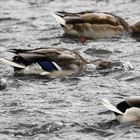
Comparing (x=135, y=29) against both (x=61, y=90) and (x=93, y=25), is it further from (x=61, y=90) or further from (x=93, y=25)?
(x=61, y=90)

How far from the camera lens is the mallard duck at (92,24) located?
47.8ft

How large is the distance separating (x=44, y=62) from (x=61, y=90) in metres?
0.86

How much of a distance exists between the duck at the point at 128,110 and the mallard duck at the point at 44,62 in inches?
94.9

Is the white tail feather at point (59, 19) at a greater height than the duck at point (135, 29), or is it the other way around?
the white tail feather at point (59, 19)

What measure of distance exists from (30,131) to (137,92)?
213 centimetres

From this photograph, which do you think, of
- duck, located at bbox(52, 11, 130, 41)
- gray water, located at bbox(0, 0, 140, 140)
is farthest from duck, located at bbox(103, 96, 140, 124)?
duck, located at bbox(52, 11, 130, 41)

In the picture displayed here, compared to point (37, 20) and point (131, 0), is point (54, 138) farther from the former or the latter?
point (131, 0)

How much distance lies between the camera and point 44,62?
11.7 meters

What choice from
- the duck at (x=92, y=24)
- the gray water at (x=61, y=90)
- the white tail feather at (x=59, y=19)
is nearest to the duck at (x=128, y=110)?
the gray water at (x=61, y=90)

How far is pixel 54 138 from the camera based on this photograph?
9.04 m

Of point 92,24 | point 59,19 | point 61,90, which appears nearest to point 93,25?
point 92,24

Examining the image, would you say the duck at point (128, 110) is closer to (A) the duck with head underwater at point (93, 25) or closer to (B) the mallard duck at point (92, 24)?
(A) the duck with head underwater at point (93, 25)

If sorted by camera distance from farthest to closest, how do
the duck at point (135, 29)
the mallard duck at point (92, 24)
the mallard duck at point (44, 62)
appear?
the duck at point (135, 29) < the mallard duck at point (92, 24) < the mallard duck at point (44, 62)

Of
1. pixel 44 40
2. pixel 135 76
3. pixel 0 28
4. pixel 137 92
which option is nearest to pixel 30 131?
pixel 137 92
